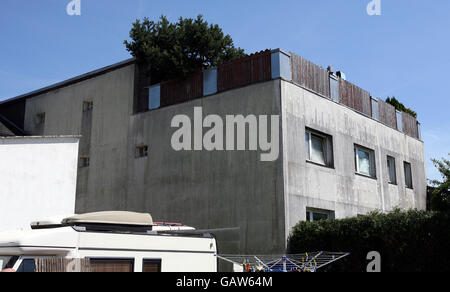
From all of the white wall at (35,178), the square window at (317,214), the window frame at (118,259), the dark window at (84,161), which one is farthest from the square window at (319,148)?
the dark window at (84,161)

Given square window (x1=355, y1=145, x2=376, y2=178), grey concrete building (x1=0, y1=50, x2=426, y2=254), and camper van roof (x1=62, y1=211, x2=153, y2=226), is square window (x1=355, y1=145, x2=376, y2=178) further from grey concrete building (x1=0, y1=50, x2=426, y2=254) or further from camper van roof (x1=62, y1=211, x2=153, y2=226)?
camper van roof (x1=62, y1=211, x2=153, y2=226)

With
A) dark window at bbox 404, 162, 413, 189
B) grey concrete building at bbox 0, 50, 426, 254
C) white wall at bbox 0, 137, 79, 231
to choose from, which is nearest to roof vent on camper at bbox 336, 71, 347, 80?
grey concrete building at bbox 0, 50, 426, 254

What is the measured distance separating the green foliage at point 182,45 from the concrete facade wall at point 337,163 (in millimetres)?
4256

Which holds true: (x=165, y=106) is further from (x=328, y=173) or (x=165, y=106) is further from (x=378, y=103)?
(x=378, y=103)

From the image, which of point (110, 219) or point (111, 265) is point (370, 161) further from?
point (111, 265)

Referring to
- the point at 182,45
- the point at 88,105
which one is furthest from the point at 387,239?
the point at 88,105

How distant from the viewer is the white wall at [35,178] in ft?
49.2

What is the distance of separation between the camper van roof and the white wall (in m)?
6.49

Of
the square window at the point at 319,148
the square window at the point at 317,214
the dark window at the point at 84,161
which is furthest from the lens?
the dark window at the point at 84,161

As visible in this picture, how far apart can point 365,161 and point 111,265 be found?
14139mm

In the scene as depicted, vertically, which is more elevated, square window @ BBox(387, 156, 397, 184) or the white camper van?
square window @ BBox(387, 156, 397, 184)

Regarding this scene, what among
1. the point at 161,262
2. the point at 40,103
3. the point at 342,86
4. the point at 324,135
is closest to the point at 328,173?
the point at 324,135

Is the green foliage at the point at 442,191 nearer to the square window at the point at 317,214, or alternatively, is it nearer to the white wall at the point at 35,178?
the square window at the point at 317,214

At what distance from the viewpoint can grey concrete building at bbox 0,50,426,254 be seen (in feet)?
53.3
